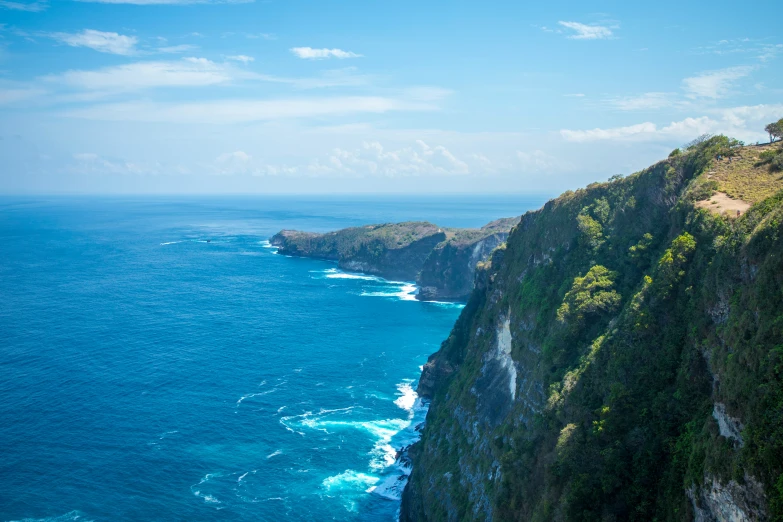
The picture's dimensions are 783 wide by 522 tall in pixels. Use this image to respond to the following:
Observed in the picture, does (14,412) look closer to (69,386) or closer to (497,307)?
(69,386)

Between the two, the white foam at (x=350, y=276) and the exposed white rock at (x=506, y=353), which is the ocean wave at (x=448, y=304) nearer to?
the white foam at (x=350, y=276)

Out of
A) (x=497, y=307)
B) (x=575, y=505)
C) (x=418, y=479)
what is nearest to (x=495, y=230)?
(x=497, y=307)

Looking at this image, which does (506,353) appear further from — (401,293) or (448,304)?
(401,293)

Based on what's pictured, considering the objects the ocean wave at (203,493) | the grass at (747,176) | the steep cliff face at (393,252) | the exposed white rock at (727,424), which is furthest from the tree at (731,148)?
the steep cliff face at (393,252)

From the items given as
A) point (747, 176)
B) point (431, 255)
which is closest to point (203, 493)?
point (747, 176)

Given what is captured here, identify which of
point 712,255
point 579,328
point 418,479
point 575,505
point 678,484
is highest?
point 712,255

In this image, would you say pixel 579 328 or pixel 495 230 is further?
pixel 495 230
